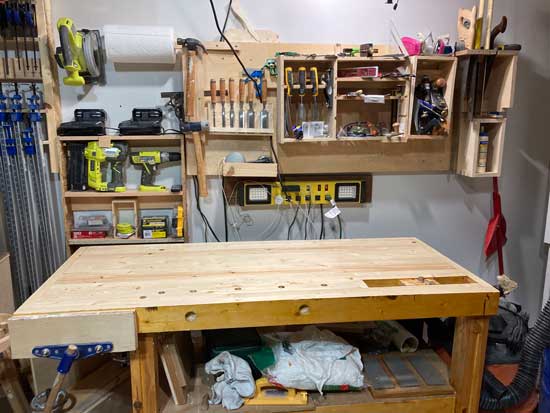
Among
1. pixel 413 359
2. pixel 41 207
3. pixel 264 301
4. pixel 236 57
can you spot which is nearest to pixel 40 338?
pixel 264 301

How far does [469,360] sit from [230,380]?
35.2 inches

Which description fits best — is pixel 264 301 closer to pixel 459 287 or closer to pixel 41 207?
pixel 459 287

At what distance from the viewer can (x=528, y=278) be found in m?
2.73

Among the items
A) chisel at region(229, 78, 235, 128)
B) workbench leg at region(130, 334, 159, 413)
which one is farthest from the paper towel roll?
workbench leg at region(130, 334, 159, 413)

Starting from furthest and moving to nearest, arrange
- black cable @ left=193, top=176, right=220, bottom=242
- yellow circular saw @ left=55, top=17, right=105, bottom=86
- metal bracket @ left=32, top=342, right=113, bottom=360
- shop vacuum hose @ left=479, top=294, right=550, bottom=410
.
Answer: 1. black cable @ left=193, top=176, right=220, bottom=242
2. yellow circular saw @ left=55, top=17, right=105, bottom=86
3. shop vacuum hose @ left=479, top=294, right=550, bottom=410
4. metal bracket @ left=32, top=342, right=113, bottom=360

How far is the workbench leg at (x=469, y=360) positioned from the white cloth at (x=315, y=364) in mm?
364

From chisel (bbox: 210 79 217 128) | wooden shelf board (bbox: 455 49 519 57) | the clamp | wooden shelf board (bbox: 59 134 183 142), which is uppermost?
wooden shelf board (bbox: 455 49 519 57)

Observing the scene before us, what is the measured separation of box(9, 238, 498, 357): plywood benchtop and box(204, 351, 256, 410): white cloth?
28 centimetres

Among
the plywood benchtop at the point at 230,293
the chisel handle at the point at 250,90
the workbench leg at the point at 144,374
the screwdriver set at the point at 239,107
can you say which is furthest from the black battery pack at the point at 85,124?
the workbench leg at the point at 144,374

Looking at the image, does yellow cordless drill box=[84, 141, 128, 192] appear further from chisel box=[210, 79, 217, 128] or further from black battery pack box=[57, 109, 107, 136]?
chisel box=[210, 79, 217, 128]

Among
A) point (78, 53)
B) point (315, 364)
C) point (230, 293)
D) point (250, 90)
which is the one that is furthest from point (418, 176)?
point (78, 53)

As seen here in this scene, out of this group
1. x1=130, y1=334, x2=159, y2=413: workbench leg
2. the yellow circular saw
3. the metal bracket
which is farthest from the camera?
the yellow circular saw

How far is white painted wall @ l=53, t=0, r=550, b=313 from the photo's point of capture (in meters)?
2.24

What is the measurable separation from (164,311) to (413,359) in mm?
1074
